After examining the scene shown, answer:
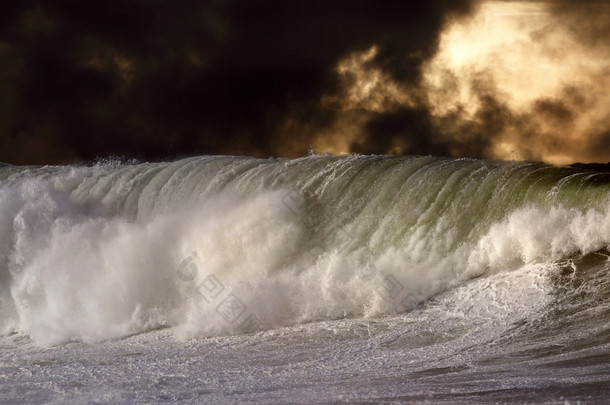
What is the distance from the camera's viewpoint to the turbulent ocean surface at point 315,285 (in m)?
5.85

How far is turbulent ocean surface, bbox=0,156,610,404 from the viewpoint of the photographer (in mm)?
5848

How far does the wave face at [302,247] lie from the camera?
7508mm

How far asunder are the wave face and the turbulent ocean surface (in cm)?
2

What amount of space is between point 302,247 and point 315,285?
2.95ft

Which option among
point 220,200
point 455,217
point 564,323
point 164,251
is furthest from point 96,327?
point 564,323

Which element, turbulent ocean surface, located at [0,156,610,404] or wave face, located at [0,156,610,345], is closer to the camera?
turbulent ocean surface, located at [0,156,610,404]

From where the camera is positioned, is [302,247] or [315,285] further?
[302,247]

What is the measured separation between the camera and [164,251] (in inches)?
388

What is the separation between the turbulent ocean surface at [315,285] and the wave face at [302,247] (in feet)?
0.08

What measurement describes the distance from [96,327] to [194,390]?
3.96 m

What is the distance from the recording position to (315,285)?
831 cm

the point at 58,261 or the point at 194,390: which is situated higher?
the point at 58,261

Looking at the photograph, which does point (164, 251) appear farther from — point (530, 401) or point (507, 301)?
point (530, 401)

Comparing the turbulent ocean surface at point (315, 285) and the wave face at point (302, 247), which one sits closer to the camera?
the turbulent ocean surface at point (315, 285)
